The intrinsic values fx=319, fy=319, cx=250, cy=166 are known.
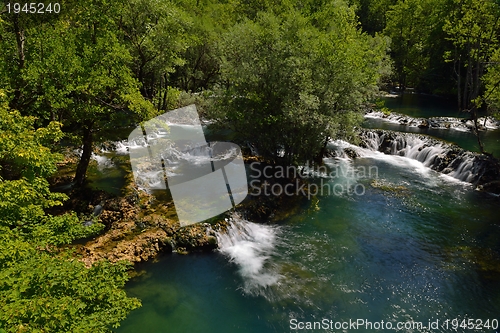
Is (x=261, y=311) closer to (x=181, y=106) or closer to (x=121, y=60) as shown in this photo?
(x=121, y=60)

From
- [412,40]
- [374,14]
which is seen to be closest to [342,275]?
[412,40]

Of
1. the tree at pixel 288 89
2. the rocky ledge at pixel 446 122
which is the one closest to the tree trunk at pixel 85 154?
the tree at pixel 288 89

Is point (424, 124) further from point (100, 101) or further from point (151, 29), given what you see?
point (100, 101)

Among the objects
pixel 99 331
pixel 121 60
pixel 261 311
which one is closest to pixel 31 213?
pixel 99 331

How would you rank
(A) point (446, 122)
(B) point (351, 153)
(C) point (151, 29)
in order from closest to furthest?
(C) point (151, 29) < (B) point (351, 153) < (A) point (446, 122)

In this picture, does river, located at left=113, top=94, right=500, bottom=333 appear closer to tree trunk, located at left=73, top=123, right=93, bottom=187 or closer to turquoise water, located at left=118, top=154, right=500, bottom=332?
turquoise water, located at left=118, top=154, right=500, bottom=332

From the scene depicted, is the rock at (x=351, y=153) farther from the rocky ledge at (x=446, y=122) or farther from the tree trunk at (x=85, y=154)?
the tree trunk at (x=85, y=154)

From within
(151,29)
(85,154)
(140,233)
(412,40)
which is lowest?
(140,233)
